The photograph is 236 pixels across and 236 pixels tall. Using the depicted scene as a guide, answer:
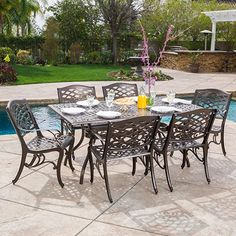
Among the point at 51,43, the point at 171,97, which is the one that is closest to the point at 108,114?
the point at 171,97

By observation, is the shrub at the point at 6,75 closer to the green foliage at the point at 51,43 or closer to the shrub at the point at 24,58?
the shrub at the point at 24,58

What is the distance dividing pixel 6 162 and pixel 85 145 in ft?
4.00

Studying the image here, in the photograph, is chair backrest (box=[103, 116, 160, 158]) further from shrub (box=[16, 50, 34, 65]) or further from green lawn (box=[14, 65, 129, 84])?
shrub (box=[16, 50, 34, 65])

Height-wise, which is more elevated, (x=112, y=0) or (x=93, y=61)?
(x=112, y=0)

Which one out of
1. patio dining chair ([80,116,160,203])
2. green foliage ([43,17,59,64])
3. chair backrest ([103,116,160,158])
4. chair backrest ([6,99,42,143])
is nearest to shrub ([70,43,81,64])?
green foliage ([43,17,59,64])

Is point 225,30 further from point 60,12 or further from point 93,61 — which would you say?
point 60,12

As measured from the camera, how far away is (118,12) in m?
17.5

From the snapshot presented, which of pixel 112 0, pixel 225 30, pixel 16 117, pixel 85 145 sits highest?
pixel 112 0

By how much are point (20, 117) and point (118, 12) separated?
14520mm

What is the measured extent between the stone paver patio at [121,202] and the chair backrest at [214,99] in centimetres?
66

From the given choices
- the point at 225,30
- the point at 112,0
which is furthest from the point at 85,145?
the point at 225,30

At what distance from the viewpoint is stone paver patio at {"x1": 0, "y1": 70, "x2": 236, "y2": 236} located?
9.65ft

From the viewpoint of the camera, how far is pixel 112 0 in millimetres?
17188

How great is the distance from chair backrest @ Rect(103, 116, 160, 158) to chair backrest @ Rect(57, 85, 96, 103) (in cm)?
161
